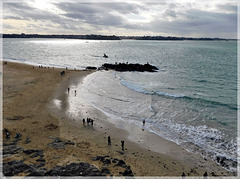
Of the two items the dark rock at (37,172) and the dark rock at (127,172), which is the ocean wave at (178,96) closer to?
the dark rock at (127,172)

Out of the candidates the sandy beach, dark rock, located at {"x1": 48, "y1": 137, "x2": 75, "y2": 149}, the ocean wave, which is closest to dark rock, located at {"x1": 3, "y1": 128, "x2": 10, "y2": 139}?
the sandy beach

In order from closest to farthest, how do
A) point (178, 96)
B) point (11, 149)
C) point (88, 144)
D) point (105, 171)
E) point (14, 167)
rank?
point (14, 167) → point (105, 171) → point (11, 149) → point (88, 144) → point (178, 96)

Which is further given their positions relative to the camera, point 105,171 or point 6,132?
point 6,132

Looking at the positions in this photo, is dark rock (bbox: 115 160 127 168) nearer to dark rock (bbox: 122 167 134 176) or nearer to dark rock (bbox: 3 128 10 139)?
dark rock (bbox: 122 167 134 176)

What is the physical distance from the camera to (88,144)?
53.8 feet

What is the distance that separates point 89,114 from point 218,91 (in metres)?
24.4

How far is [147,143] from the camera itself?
17172mm

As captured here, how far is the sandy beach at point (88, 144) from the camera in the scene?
13.4m

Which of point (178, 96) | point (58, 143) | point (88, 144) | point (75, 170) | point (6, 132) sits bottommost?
point (88, 144)

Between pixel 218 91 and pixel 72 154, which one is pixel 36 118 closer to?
pixel 72 154

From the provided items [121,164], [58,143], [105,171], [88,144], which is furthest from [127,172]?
[58,143]

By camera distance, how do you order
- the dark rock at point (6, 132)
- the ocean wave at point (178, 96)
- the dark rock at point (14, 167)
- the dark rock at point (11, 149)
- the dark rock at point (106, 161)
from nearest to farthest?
the dark rock at point (14, 167) → the dark rock at point (106, 161) → the dark rock at point (11, 149) → the dark rock at point (6, 132) → the ocean wave at point (178, 96)

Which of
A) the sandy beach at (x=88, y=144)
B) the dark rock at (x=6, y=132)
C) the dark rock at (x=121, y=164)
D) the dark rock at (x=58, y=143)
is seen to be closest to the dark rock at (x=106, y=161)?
the sandy beach at (x=88, y=144)

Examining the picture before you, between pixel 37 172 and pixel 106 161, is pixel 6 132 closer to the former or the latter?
pixel 37 172
